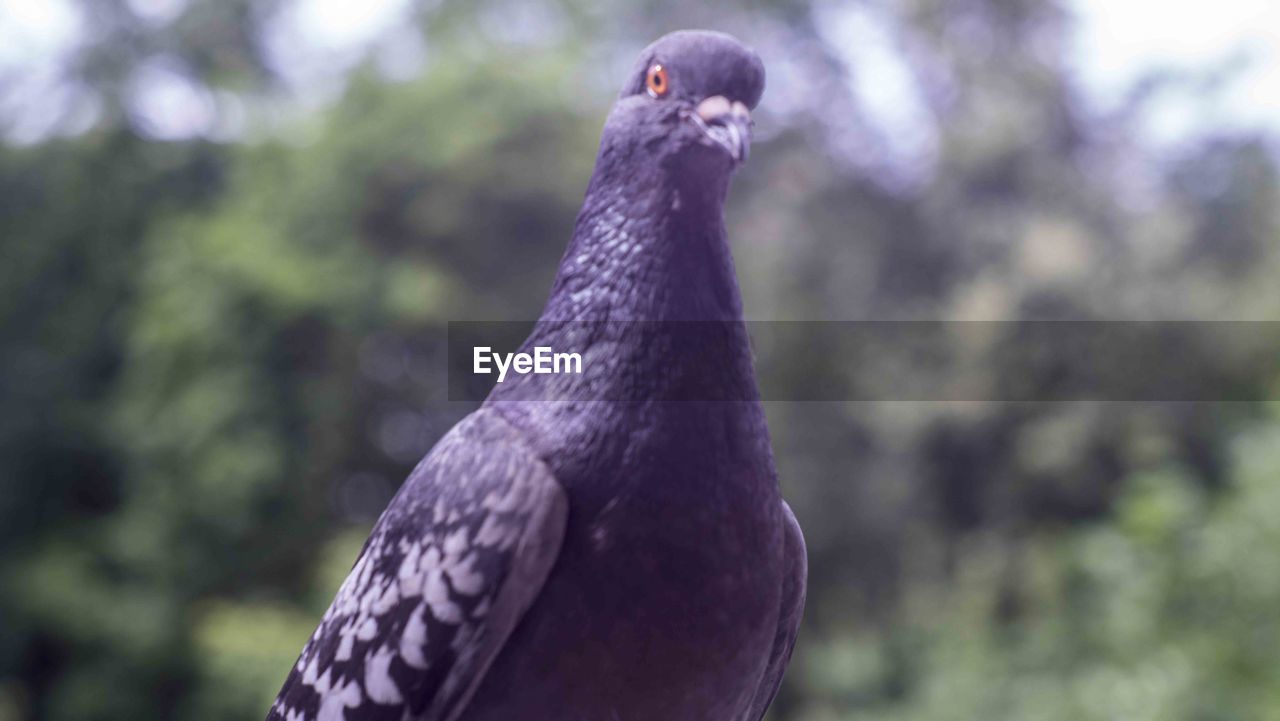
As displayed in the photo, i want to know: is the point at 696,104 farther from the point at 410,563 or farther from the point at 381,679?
the point at 381,679

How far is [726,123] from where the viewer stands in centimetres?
186

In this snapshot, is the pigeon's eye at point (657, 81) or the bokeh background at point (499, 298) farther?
the bokeh background at point (499, 298)

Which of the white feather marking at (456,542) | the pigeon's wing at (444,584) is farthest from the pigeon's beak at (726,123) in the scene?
the white feather marking at (456,542)

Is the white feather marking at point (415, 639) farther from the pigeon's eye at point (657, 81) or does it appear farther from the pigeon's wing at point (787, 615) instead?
the pigeon's eye at point (657, 81)

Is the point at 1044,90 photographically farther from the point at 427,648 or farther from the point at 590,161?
the point at 427,648

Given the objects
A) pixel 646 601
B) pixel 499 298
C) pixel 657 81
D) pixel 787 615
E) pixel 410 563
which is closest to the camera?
pixel 646 601

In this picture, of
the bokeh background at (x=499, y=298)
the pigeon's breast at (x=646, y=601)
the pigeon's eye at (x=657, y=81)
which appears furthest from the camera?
the bokeh background at (x=499, y=298)

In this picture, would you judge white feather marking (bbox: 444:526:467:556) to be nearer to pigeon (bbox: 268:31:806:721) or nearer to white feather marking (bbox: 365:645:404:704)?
pigeon (bbox: 268:31:806:721)

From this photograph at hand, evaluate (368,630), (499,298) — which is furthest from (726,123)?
(499,298)

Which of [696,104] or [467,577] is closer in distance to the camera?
[467,577]

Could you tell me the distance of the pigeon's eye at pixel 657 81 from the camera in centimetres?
193

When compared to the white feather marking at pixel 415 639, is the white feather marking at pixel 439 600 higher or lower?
higher

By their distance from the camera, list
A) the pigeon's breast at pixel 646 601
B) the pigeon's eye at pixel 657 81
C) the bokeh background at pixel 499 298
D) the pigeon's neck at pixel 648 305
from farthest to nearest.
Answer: the bokeh background at pixel 499 298, the pigeon's eye at pixel 657 81, the pigeon's neck at pixel 648 305, the pigeon's breast at pixel 646 601

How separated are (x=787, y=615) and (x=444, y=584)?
2.01 feet
